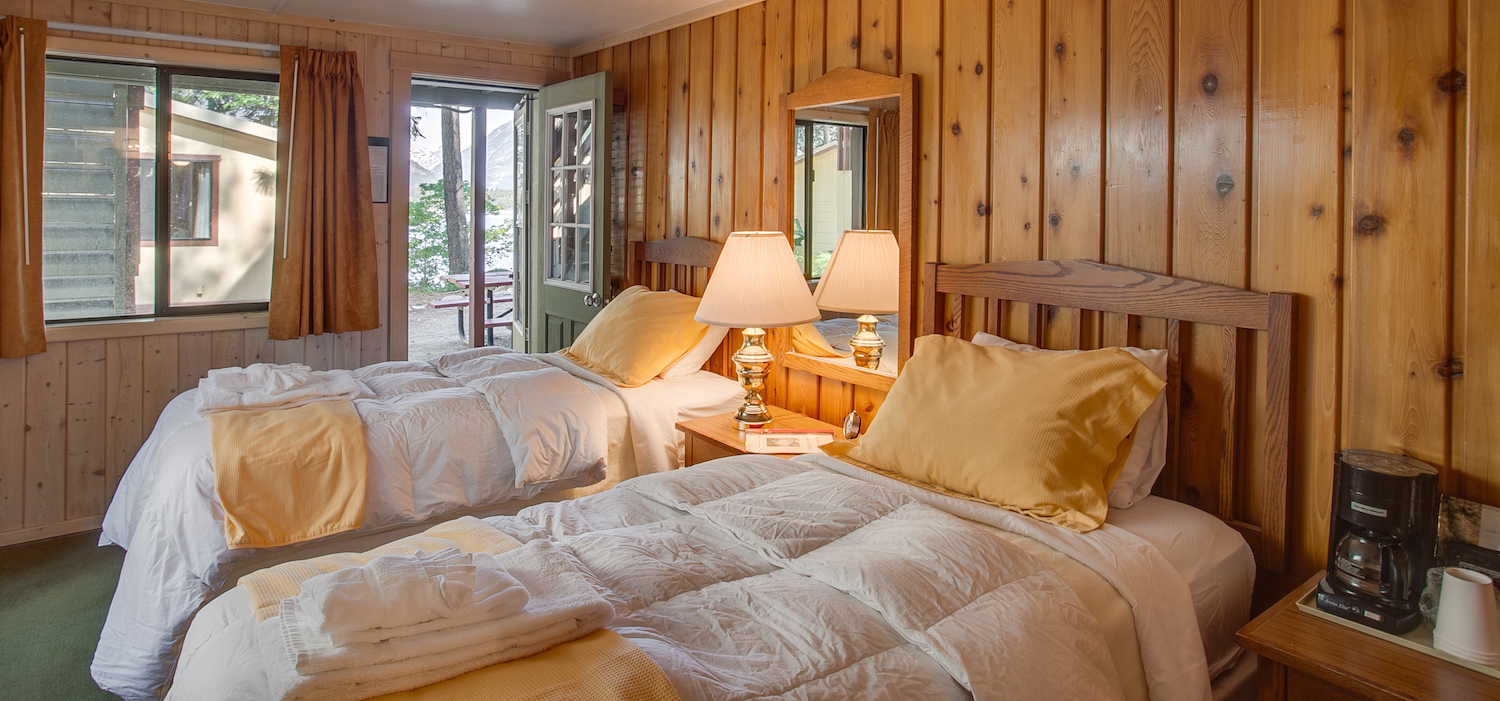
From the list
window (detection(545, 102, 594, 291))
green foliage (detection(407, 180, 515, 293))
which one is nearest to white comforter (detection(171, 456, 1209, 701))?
window (detection(545, 102, 594, 291))

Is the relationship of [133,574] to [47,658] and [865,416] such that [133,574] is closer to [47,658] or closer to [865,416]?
[47,658]

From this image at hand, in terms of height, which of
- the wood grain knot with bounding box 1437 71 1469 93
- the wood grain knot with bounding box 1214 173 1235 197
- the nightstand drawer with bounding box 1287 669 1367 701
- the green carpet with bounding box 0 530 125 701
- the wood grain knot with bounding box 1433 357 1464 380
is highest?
the wood grain knot with bounding box 1437 71 1469 93

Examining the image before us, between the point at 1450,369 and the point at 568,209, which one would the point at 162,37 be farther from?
the point at 1450,369

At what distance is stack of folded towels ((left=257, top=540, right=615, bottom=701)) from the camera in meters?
1.13

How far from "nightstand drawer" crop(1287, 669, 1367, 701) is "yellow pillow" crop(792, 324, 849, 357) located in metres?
1.74

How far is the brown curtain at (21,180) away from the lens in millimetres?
3344

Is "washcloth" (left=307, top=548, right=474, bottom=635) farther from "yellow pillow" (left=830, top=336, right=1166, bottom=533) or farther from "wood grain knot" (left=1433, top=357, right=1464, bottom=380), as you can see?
"wood grain knot" (left=1433, top=357, right=1464, bottom=380)

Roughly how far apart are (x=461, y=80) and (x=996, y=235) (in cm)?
318

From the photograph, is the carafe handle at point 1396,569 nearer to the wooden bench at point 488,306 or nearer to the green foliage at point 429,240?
the wooden bench at point 488,306

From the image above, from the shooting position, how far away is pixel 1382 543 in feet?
5.01

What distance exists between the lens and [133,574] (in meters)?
2.31

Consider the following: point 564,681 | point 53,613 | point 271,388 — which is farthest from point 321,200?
point 564,681

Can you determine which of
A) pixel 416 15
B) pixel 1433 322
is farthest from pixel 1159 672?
pixel 416 15

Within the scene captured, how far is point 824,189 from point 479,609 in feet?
7.09
